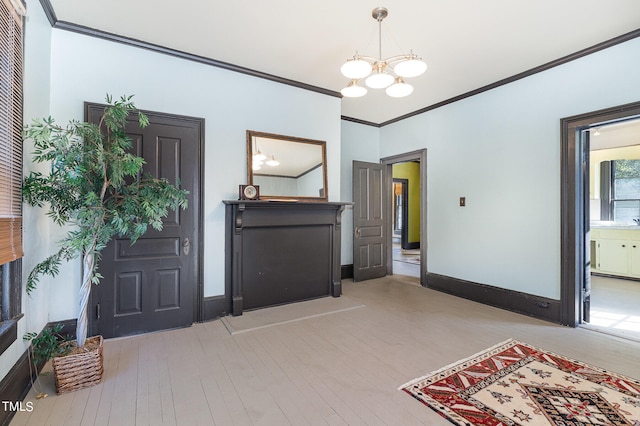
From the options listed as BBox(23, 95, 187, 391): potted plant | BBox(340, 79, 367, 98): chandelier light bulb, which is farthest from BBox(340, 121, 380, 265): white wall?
BBox(23, 95, 187, 391): potted plant

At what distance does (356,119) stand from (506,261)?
331 centimetres

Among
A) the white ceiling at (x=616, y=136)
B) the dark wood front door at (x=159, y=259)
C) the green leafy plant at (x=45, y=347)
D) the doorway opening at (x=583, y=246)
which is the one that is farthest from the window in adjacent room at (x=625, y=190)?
the green leafy plant at (x=45, y=347)

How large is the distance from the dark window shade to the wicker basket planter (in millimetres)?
774

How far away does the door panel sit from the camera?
5188mm

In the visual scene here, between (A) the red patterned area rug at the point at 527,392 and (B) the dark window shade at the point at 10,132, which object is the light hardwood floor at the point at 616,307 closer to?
(A) the red patterned area rug at the point at 527,392

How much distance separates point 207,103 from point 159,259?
1.79 m

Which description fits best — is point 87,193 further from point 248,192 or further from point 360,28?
point 360,28

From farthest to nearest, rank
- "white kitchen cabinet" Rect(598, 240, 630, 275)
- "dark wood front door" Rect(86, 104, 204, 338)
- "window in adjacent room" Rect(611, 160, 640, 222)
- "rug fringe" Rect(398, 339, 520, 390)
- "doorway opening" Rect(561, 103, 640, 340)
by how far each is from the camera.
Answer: "window in adjacent room" Rect(611, 160, 640, 222)
"white kitchen cabinet" Rect(598, 240, 630, 275)
"doorway opening" Rect(561, 103, 640, 340)
"dark wood front door" Rect(86, 104, 204, 338)
"rug fringe" Rect(398, 339, 520, 390)

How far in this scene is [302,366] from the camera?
2373mm

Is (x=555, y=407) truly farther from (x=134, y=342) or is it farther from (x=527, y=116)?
(x=134, y=342)

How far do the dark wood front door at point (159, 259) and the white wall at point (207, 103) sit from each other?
140 millimetres

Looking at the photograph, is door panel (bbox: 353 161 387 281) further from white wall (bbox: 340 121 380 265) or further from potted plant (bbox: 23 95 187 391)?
potted plant (bbox: 23 95 187 391)

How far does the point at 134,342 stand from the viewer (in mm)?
2789

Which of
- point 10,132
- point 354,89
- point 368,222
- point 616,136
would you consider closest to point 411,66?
point 354,89
